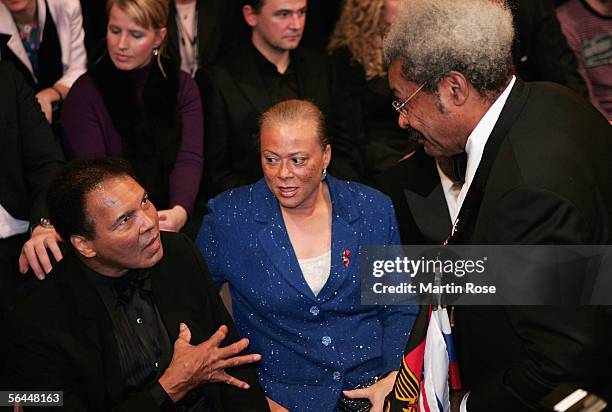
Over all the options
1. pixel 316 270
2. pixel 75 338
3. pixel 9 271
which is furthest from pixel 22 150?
pixel 316 270

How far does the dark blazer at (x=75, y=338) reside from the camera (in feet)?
8.36

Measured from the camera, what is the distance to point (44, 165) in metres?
3.39

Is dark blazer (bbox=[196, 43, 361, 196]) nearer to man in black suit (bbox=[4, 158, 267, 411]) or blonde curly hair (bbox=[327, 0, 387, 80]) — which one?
blonde curly hair (bbox=[327, 0, 387, 80])

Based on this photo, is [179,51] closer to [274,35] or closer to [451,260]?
[274,35]

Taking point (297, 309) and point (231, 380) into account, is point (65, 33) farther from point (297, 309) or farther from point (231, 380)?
point (231, 380)

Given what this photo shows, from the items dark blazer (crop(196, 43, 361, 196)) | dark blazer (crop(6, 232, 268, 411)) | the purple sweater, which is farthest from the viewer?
dark blazer (crop(196, 43, 361, 196))

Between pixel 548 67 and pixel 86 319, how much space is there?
2.93 m

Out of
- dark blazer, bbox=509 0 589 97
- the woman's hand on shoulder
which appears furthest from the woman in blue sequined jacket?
dark blazer, bbox=509 0 589 97

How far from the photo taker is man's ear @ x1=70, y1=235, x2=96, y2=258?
8.82ft

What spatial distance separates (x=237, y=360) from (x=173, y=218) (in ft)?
3.31

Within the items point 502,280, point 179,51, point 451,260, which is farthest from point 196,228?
point 502,280

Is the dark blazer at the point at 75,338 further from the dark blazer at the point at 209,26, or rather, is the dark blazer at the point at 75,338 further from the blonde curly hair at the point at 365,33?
the blonde curly hair at the point at 365,33

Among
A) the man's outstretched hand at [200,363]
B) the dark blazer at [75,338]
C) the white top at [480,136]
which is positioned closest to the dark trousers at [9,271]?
the dark blazer at [75,338]

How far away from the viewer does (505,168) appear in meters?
2.01
